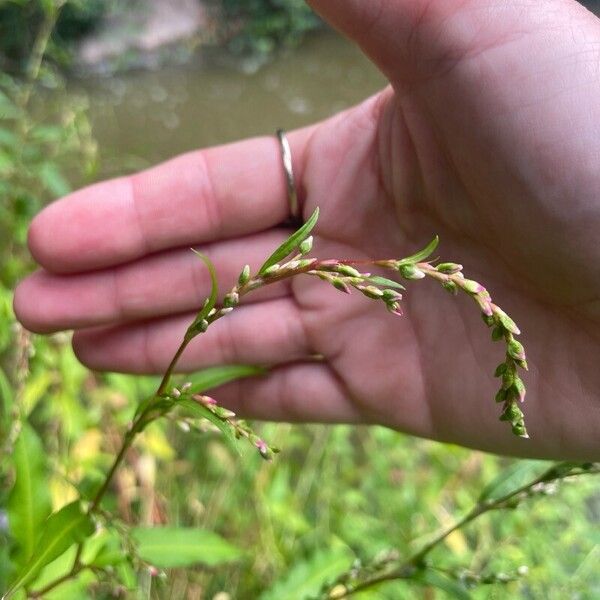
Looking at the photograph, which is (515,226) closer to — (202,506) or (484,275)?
(484,275)

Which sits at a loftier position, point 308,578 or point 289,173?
point 289,173

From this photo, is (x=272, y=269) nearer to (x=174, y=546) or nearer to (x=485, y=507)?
(x=485, y=507)

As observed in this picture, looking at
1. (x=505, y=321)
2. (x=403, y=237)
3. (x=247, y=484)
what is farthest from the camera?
(x=247, y=484)

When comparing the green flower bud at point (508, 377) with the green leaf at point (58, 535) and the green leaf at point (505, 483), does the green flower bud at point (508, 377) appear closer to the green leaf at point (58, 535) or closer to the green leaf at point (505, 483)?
the green leaf at point (505, 483)

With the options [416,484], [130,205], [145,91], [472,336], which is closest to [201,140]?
[145,91]

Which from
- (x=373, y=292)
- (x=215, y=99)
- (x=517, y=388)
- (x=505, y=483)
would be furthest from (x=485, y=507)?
(x=215, y=99)
